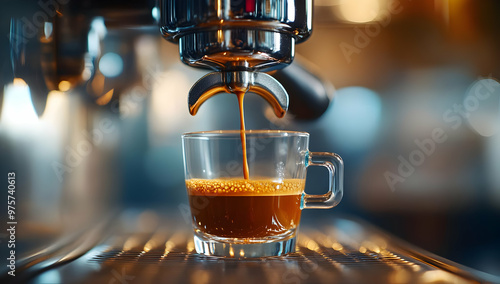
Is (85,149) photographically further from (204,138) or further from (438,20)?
(438,20)

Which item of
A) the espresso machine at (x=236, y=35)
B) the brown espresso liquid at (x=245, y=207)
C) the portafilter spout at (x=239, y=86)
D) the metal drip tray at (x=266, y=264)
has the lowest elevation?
the metal drip tray at (x=266, y=264)

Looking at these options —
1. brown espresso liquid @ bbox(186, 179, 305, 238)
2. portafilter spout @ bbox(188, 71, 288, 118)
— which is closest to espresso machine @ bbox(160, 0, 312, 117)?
portafilter spout @ bbox(188, 71, 288, 118)

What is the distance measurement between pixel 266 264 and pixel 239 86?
0.17m

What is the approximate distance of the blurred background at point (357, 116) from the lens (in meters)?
0.61

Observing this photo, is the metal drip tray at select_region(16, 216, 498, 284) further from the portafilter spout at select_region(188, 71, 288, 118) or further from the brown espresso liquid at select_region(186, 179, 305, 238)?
the portafilter spout at select_region(188, 71, 288, 118)

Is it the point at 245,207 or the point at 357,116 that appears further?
the point at 357,116

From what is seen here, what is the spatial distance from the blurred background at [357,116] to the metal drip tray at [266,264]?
7 centimetres

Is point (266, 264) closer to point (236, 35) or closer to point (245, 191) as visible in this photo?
point (245, 191)

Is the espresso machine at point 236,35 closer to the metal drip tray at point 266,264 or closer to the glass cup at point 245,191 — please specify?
the glass cup at point 245,191

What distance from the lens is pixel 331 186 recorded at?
1.94ft

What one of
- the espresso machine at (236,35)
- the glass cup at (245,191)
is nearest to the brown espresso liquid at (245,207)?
the glass cup at (245,191)

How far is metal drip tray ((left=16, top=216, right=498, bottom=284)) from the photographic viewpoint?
0.44 meters

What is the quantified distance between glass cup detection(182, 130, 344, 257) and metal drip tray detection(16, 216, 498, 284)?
20 millimetres

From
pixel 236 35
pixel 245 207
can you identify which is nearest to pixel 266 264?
pixel 245 207
